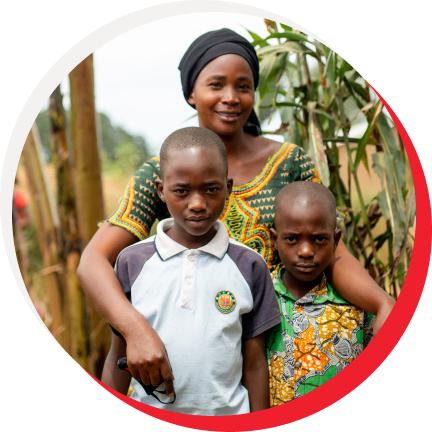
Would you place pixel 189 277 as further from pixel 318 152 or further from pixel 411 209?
pixel 411 209

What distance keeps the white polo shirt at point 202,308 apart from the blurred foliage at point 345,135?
2.51 feet

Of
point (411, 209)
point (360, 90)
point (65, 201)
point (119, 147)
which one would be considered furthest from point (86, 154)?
point (119, 147)

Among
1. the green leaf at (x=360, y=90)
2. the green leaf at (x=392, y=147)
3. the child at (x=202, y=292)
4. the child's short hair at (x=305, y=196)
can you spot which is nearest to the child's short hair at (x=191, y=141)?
the child at (x=202, y=292)

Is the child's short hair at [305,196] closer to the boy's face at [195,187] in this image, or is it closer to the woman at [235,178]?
the woman at [235,178]

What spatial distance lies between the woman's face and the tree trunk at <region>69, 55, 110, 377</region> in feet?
2.19

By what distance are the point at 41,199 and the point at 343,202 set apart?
1.43 metres

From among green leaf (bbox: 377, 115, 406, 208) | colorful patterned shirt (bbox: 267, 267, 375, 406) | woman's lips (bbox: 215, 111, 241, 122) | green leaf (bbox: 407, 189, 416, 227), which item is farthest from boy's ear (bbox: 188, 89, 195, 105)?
green leaf (bbox: 407, 189, 416, 227)

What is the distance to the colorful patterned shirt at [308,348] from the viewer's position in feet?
4.26

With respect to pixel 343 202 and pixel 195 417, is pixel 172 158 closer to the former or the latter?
pixel 195 417

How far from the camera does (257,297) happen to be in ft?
4.07

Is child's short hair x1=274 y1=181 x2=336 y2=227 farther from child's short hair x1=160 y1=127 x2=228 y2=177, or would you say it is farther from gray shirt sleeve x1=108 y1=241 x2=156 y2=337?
gray shirt sleeve x1=108 y1=241 x2=156 y2=337

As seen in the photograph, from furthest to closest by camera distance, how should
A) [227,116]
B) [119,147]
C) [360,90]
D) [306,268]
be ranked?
[119,147], [360,90], [227,116], [306,268]

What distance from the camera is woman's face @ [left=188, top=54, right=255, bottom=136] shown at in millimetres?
1393

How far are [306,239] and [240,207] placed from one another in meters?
0.25
